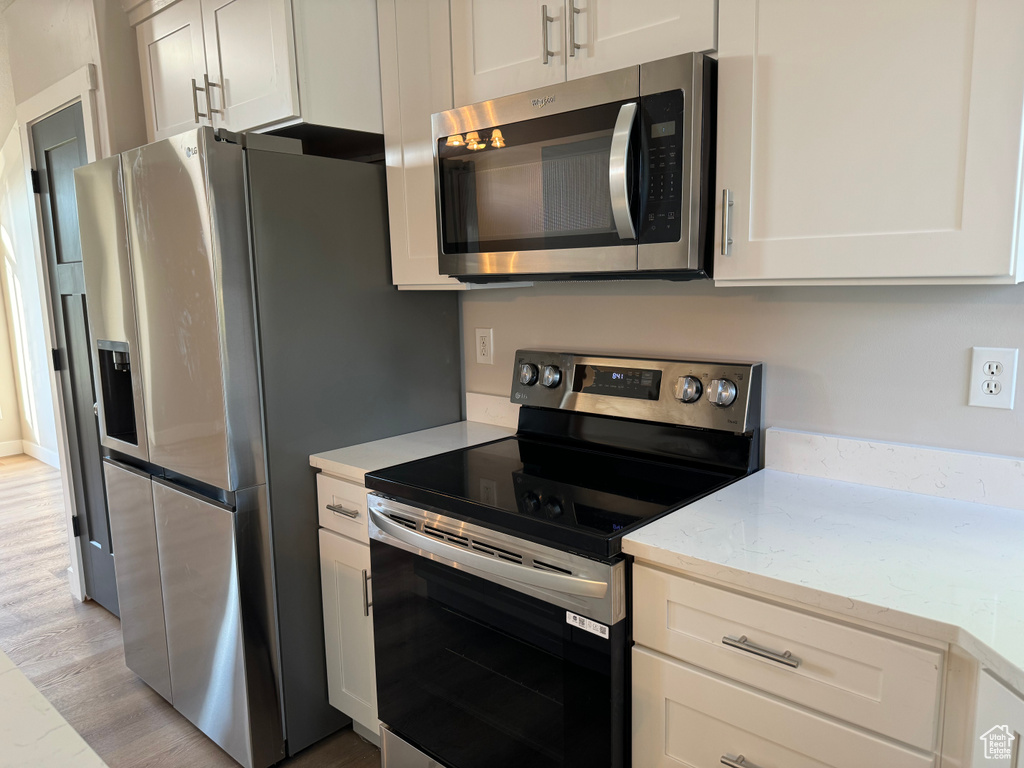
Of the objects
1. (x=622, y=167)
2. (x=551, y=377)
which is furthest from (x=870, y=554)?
(x=551, y=377)

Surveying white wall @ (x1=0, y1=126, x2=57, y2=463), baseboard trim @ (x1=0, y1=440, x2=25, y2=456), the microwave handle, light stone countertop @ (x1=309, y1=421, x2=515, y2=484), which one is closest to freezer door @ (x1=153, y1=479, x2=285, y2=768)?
light stone countertop @ (x1=309, y1=421, x2=515, y2=484)

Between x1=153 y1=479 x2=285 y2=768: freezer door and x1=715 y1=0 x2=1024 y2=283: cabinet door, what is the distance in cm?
140

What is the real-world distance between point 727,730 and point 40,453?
19.7 ft

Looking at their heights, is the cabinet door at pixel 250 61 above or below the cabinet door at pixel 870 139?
above

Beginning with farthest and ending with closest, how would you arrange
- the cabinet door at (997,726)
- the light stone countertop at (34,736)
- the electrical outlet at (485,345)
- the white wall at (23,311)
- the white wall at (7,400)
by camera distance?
the white wall at (7,400)
the white wall at (23,311)
the electrical outlet at (485,345)
the cabinet door at (997,726)
the light stone countertop at (34,736)

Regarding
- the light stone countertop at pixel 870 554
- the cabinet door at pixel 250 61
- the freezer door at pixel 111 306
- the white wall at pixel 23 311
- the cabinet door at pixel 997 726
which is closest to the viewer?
the cabinet door at pixel 997 726

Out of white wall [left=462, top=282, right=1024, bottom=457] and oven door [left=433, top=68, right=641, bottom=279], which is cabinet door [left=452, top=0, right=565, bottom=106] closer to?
oven door [left=433, top=68, right=641, bottom=279]

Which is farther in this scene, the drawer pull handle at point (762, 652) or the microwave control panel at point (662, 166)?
the microwave control panel at point (662, 166)

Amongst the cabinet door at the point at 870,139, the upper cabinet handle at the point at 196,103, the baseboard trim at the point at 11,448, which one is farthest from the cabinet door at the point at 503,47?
the baseboard trim at the point at 11,448

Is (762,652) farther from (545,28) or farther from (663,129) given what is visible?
(545,28)

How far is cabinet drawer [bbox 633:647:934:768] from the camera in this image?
110cm

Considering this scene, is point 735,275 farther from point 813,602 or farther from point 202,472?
point 202,472

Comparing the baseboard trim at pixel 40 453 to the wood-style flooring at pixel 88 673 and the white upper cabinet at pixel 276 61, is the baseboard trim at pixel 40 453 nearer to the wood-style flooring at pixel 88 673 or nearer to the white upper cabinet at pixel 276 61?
the wood-style flooring at pixel 88 673

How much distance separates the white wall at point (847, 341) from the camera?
4.69ft
